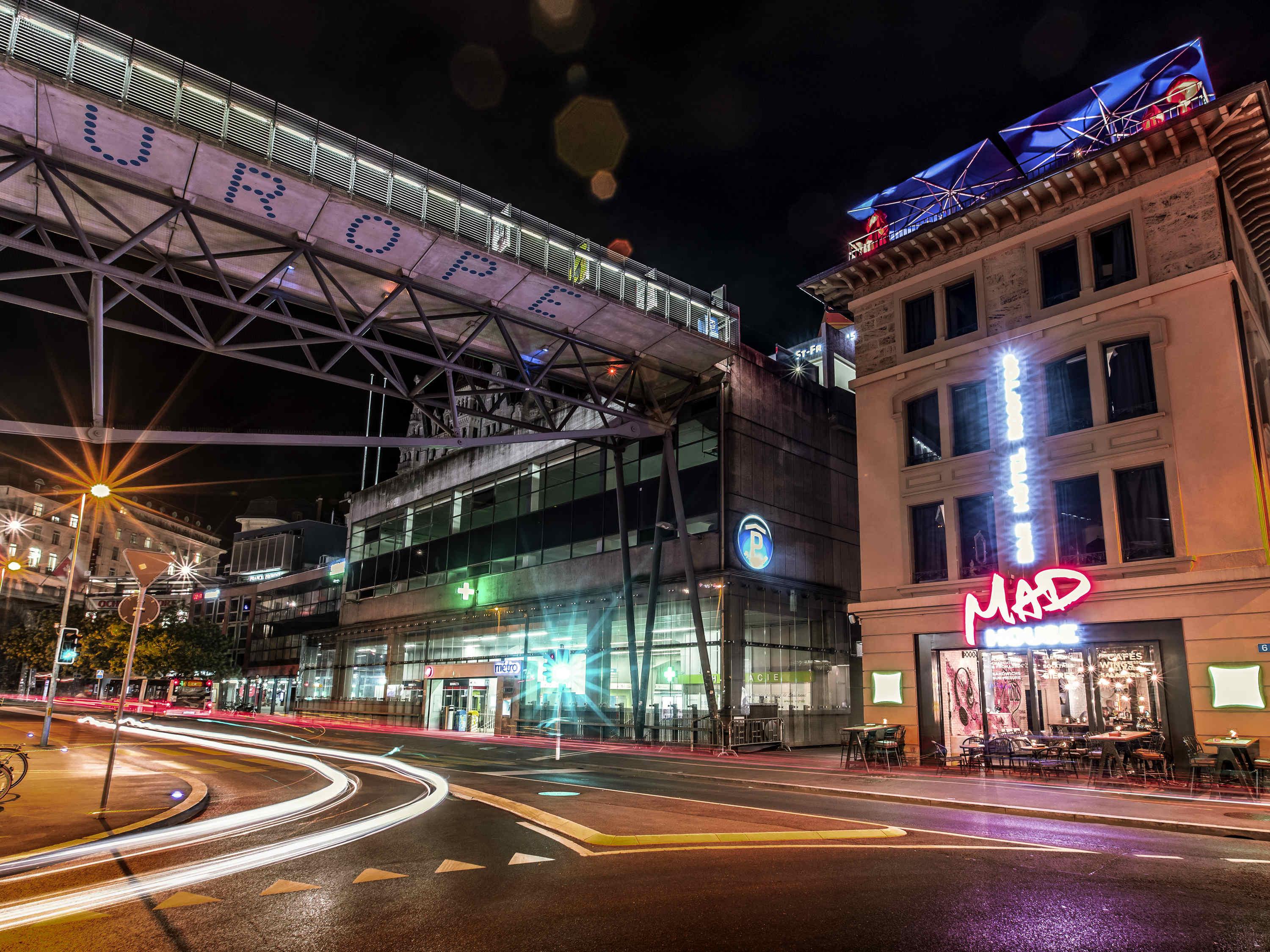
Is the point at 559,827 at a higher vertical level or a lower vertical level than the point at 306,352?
lower

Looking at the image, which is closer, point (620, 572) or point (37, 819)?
point (37, 819)

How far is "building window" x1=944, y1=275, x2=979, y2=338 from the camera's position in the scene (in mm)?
25422

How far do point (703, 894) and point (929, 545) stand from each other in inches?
779

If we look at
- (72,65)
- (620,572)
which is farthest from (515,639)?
(72,65)

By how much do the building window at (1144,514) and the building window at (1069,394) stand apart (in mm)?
1878

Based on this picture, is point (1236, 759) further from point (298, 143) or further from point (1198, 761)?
point (298, 143)

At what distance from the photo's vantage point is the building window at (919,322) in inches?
1041

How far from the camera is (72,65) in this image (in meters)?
17.6

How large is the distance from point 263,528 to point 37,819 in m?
97.3

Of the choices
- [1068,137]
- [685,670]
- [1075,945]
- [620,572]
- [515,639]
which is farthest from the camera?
[515,639]

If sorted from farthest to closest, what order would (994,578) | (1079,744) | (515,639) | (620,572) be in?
(515,639) → (620,572) → (994,578) → (1079,744)

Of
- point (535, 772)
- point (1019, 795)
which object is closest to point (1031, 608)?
point (1019, 795)

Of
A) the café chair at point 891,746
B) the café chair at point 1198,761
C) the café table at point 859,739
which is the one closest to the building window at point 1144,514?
the café chair at point 1198,761

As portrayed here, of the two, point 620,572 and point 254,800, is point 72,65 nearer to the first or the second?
point 254,800
